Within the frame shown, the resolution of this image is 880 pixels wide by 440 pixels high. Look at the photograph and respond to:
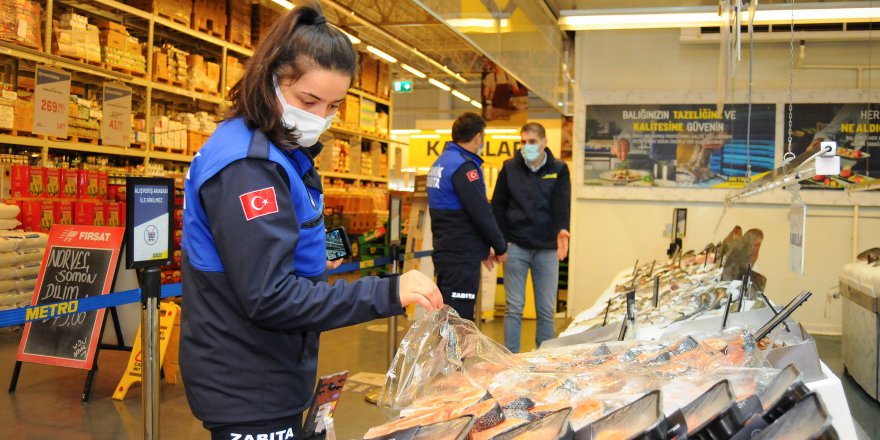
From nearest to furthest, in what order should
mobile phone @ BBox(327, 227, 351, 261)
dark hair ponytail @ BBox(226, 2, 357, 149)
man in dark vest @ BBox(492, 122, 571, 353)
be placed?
dark hair ponytail @ BBox(226, 2, 357, 149), mobile phone @ BBox(327, 227, 351, 261), man in dark vest @ BBox(492, 122, 571, 353)

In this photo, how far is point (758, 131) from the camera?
343 inches

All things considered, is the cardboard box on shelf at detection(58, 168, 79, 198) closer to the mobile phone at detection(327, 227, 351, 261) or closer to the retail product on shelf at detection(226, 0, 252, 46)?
the retail product on shelf at detection(226, 0, 252, 46)

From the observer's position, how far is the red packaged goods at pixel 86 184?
23.6 feet

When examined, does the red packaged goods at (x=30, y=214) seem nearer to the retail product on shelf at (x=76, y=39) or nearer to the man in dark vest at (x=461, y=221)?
the retail product on shelf at (x=76, y=39)

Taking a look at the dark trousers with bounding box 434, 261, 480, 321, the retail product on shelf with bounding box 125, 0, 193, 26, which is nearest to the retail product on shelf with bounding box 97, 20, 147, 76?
the retail product on shelf with bounding box 125, 0, 193, 26

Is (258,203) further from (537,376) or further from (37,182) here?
(37,182)

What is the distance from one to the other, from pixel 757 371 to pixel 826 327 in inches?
300

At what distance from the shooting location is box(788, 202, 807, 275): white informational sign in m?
2.98

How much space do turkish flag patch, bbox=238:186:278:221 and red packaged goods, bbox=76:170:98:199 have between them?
645cm

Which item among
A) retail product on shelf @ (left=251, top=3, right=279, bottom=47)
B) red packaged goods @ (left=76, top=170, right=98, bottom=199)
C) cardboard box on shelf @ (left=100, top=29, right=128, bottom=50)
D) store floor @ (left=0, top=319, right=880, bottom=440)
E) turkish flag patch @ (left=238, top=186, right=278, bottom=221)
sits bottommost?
store floor @ (left=0, top=319, right=880, bottom=440)

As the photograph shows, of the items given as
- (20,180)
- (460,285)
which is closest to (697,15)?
(460,285)

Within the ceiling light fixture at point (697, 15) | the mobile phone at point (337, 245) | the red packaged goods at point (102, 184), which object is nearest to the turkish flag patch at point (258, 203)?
the mobile phone at point (337, 245)

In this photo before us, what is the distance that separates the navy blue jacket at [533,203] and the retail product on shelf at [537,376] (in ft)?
11.1

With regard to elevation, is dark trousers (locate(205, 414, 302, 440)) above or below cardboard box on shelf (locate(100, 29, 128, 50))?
below
